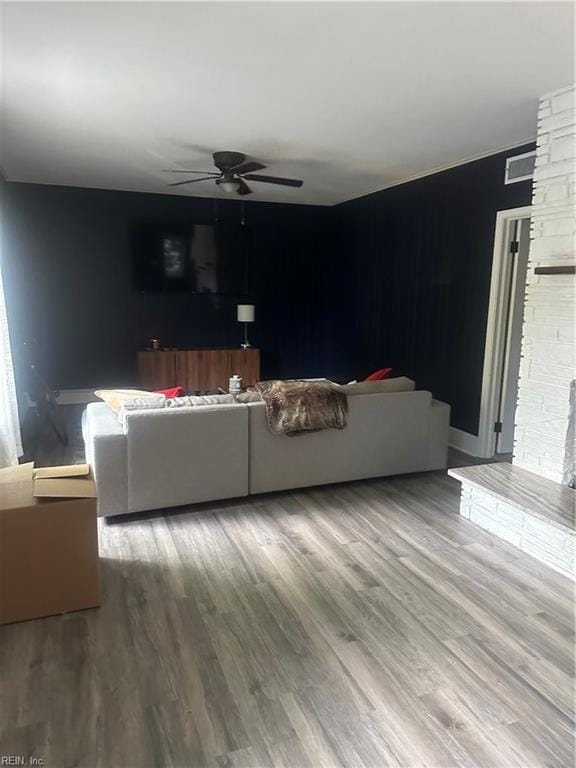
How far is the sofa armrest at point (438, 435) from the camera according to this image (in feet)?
13.2

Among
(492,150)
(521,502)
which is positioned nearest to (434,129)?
(492,150)

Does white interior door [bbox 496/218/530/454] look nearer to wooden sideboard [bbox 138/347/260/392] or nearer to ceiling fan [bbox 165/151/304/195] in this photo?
ceiling fan [bbox 165/151/304/195]

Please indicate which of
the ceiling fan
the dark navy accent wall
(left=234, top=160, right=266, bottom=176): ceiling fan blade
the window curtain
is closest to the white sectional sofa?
the window curtain

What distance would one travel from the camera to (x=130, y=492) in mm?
3184

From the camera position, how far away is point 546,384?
314 centimetres

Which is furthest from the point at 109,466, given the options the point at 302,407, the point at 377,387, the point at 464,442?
the point at 464,442

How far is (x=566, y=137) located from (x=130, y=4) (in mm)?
2402

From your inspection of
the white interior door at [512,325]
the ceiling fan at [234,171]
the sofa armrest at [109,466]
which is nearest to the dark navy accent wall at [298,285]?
the white interior door at [512,325]

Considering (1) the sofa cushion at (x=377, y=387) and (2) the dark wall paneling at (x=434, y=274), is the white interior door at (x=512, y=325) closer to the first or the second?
(2) the dark wall paneling at (x=434, y=274)

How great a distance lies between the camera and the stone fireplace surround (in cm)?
289

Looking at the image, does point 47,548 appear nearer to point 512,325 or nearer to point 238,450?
point 238,450

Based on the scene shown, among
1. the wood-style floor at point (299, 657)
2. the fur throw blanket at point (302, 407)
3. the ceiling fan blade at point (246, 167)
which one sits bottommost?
the wood-style floor at point (299, 657)

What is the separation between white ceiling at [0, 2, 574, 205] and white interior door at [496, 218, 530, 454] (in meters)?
0.74

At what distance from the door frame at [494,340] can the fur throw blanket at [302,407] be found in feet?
4.97
